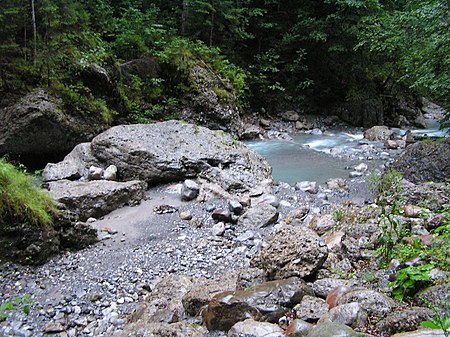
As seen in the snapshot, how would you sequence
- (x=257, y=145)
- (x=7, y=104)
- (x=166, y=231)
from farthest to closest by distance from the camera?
(x=257, y=145), (x=7, y=104), (x=166, y=231)

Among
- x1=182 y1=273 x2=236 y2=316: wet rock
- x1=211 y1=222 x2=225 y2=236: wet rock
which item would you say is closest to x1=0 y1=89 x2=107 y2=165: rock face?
x1=211 y1=222 x2=225 y2=236: wet rock

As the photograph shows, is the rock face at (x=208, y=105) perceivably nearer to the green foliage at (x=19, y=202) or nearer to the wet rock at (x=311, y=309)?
the green foliage at (x=19, y=202)

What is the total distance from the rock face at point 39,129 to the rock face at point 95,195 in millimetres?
2483

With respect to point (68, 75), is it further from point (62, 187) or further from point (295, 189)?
point (295, 189)

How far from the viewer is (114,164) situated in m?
8.80

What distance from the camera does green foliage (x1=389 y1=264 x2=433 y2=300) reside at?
2873 mm

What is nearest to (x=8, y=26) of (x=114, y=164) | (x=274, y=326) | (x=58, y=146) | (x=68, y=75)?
(x=68, y=75)

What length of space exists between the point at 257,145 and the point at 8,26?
8464 millimetres

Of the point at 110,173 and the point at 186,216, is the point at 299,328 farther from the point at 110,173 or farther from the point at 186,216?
the point at 110,173

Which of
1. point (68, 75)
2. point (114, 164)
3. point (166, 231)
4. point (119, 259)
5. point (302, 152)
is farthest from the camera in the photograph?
point (302, 152)

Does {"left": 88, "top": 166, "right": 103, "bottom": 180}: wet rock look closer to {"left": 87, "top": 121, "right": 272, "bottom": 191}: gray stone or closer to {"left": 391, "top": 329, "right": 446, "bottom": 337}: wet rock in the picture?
{"left": 87, "top": 121, "right": 272, "bottom": 191}: gray stone

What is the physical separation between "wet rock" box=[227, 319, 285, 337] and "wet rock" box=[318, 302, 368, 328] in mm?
326

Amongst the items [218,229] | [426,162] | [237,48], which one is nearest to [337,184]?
[426,162]

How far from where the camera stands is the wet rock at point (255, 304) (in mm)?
3023
